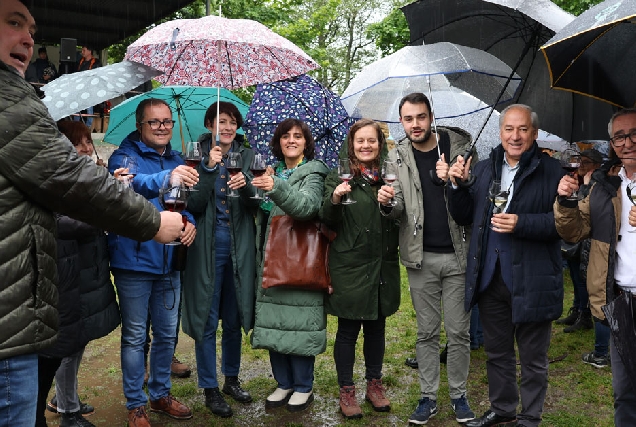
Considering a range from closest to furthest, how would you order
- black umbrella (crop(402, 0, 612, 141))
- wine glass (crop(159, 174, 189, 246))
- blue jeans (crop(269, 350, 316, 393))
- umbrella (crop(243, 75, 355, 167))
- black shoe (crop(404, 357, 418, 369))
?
1. wine glass (crop(159, 174, 189, 246))
2. black umbrella (crop(402, 0, 612, 141))
3. blue jeans (crop(269, 350, 316, 393))
4. umbrella (crop(243, 75, 355, 167))
5. black shoe (crop(404, 357, 418, 369))

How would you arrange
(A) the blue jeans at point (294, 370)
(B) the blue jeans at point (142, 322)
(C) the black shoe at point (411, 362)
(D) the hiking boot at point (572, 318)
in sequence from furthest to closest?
(D) the hiking boot at point (572, 318), (C) the black shoe at point (411, 362), (A) the blue jeans at point (294, 370), (B) the blue jeans at point (142, 322)

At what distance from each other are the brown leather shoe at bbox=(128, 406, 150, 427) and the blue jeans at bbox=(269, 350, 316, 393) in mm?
1007

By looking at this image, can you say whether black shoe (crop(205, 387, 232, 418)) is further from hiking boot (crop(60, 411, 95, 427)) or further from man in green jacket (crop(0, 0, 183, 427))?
man in green jacket (crop(0, 0, 183, 427))

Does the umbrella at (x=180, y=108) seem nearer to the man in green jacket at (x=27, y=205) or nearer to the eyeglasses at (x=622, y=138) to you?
the man in green jacket at (x=27, y=205)

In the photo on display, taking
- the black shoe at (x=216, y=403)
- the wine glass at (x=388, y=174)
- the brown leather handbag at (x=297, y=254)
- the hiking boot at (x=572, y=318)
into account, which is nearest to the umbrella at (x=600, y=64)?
the wine glass at (x=388, y=174)

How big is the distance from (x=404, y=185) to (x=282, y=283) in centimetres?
114

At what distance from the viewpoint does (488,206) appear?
390cm

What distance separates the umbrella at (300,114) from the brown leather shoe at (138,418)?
2261 millimetres

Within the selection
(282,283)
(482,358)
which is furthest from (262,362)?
(482,358)

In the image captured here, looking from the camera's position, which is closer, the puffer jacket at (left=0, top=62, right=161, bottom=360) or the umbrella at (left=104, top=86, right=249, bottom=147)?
the puffer jacket at (left=0, top=62, right=161, bottom=360)

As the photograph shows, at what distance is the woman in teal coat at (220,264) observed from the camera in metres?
4.25

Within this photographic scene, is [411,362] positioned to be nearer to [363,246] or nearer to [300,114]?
[363,246]

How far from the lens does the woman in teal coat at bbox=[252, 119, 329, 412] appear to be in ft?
13.8

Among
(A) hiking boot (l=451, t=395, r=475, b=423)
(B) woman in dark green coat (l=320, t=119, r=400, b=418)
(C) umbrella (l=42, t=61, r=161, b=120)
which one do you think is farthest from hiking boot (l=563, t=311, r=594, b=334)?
(C) umbrella (l=42, t=61, r=161, b=120)
